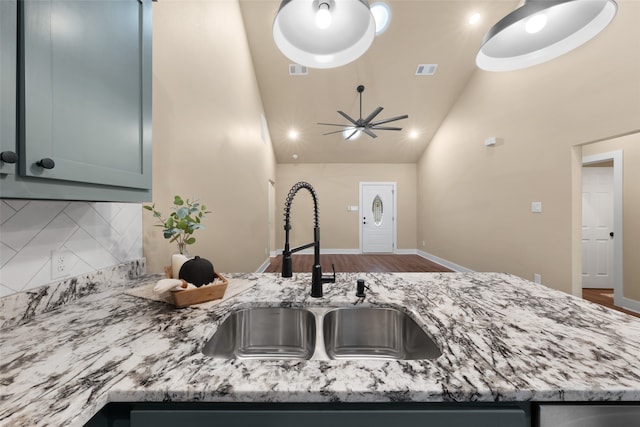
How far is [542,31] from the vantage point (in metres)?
0.93

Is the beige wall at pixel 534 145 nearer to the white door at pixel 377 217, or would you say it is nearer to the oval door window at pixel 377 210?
the white door at pixel 377 217

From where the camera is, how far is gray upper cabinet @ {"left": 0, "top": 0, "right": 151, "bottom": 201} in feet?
1.86

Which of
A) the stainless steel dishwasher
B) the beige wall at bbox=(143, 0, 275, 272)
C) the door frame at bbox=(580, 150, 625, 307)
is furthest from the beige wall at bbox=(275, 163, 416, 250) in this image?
the stainless steel dishwasher

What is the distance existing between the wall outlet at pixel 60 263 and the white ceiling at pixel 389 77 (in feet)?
11.9

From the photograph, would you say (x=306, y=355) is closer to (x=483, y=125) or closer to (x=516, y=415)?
(x=516, y=415)

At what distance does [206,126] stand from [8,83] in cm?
160

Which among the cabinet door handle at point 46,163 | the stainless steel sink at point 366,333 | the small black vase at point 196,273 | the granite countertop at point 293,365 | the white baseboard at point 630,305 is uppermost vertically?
the cabinet door handle at point 46,163

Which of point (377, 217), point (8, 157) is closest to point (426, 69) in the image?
point (377, 217)

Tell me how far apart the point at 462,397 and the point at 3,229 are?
1.38 metres

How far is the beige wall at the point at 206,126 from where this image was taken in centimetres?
146

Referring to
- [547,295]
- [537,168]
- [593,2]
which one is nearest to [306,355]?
[547,295]

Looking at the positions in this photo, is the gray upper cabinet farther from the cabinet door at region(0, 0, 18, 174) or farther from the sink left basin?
the sink left basin

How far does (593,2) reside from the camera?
2.68ft

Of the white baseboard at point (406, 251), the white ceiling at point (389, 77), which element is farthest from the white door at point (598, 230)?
the white baseboard at point (406, 251)
